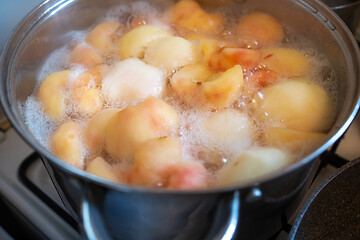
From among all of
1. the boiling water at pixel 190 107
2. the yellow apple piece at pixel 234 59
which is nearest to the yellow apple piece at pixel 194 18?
the boiling water at pixel 190 107

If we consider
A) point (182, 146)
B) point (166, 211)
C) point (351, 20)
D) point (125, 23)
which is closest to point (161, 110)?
point (182, 146)

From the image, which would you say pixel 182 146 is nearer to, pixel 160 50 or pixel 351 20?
pixel 160 50

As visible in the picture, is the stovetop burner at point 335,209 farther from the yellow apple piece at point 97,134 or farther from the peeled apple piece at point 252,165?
the yellow apple piece at point 97,134

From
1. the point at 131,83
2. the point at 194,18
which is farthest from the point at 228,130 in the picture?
the point at 194,18

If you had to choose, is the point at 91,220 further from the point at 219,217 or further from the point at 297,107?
the point at 297,107

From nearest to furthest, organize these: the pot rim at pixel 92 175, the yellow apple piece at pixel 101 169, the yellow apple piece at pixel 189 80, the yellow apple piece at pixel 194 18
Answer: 1. the pot rim at pixel 92 175
2. the yellow apple piece at pixel 101 169
3. the yellow apple piece at pixel 189 80
4. the yellow apple piece at pixel 194 18
